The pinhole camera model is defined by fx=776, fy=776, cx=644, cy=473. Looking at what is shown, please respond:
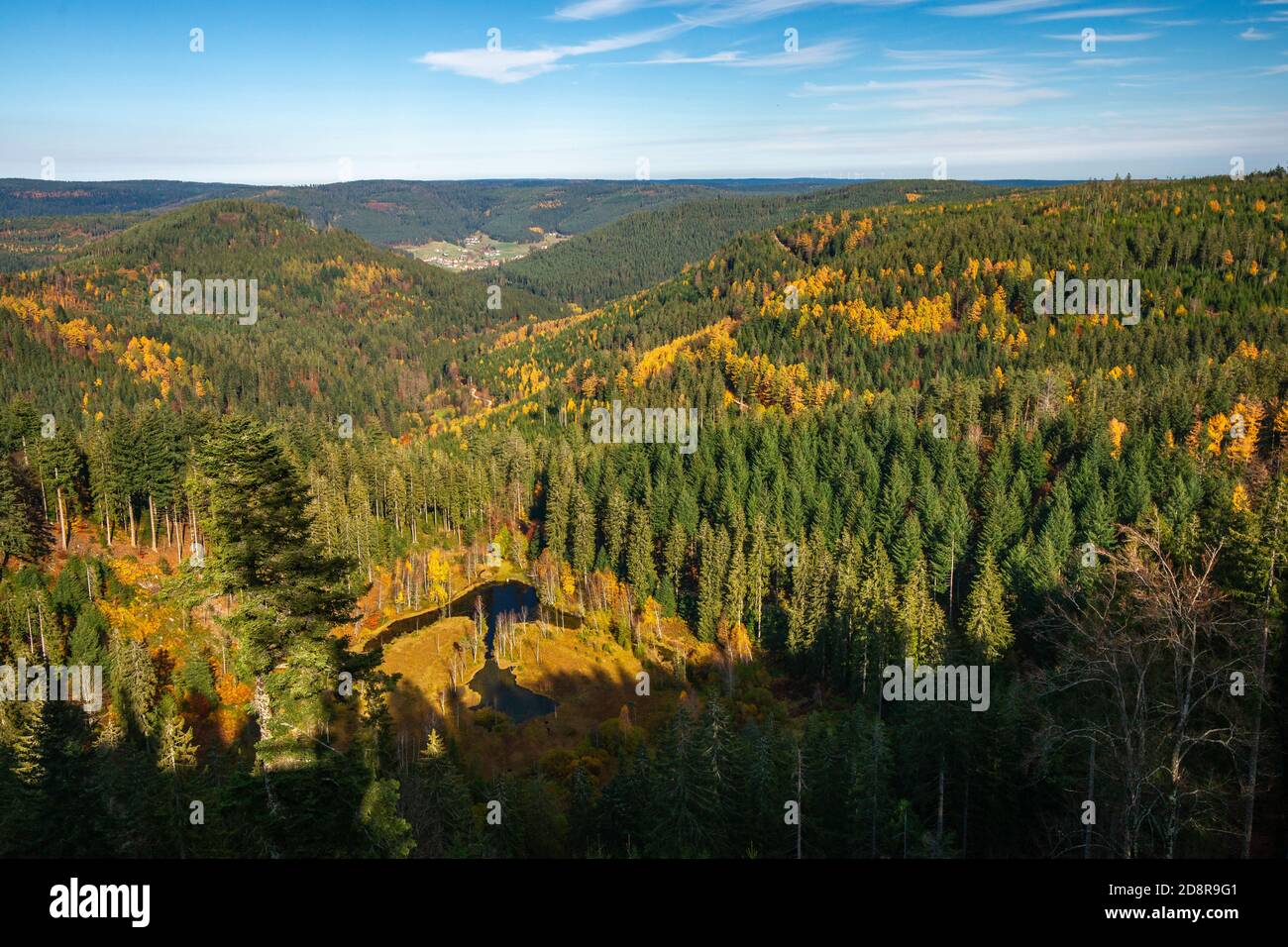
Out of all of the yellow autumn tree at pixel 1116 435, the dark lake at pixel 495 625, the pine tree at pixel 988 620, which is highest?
the yellow autumn tree at pixel 1116 435

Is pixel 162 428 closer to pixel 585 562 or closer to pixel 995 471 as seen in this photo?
pixel 585 562

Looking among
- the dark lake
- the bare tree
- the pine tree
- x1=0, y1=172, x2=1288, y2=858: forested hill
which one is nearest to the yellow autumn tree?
x1=0, y1=172, x2=1288, y2=858: forested hill

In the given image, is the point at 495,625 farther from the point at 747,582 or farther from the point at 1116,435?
the point at 1116,435

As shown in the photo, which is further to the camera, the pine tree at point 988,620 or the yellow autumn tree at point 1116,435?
the yellow autumn tree at point 1116,435

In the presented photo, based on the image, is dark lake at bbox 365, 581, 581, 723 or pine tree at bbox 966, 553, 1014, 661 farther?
dark lake at bbox 365, 581, 581, 723

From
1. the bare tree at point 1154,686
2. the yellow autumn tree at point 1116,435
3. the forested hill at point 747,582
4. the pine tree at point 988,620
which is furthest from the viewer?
the yellow autumn tree at point 1116,435

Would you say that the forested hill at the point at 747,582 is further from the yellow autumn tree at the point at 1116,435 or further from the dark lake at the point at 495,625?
the yellow autumn tree at the point at 1116,435

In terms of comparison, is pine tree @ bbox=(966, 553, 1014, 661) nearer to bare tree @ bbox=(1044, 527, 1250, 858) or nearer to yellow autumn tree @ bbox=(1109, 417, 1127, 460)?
yellow autumn tree @ bbox=(1109, 417, 1127, 460)

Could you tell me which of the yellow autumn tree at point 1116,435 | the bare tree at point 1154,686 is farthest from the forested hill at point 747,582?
the yellow autumn tree at point 1116,435
